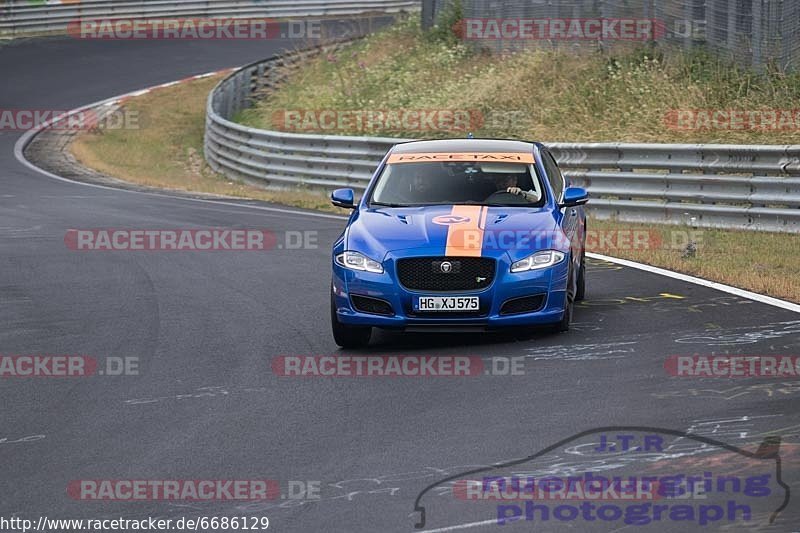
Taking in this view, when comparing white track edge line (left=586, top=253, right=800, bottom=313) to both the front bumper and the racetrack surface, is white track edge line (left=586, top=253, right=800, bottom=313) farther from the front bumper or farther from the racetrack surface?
the front bumper

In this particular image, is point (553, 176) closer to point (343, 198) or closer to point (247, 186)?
point (343, 198)

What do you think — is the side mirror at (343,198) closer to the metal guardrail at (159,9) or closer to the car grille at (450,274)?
the car grille at (450,274)

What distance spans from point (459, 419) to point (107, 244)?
10.3 metres

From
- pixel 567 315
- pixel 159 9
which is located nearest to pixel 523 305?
pixel 567 315

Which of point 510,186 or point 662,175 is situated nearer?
point 510,186

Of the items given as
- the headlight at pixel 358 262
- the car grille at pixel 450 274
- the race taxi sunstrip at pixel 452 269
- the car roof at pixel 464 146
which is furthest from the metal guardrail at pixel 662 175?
the headlight at pixel 358 262

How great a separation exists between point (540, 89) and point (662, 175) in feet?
29.4

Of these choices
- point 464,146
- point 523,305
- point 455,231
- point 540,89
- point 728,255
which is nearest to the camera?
point 523,305

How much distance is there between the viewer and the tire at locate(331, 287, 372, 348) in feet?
33.3

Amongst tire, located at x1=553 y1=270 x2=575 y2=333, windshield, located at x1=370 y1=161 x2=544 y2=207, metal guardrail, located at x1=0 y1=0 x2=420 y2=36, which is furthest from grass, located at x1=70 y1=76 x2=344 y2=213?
tire, located at x1=553 y1=270 x2=575 y2=333

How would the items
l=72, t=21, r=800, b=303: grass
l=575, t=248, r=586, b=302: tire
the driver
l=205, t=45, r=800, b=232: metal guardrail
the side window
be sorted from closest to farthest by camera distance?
the driver, the side window, l=575, t=248, r=586, b=302: tire, l=72, t=21, r=800, b=303: grass, l=205, t=45, r=800, b=232: metal guardrail

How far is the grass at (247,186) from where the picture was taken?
45.1 feet

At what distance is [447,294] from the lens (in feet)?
32.7

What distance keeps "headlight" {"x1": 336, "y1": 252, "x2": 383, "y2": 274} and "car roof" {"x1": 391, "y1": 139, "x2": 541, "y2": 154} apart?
6.24 feet
